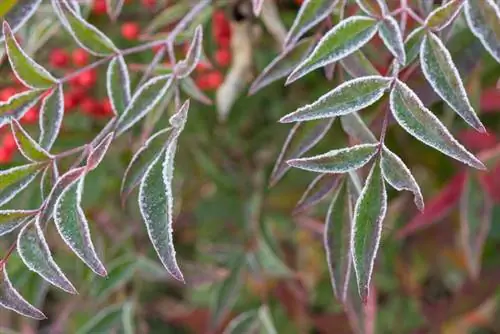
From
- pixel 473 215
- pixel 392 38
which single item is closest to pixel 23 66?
pixel 392 38

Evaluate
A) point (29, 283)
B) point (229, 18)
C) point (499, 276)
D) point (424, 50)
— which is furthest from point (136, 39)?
point (499, 276)

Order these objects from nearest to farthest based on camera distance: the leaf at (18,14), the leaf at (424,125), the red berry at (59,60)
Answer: the leaf at (424,125)
the leaf at (18,14)
the red berry at (59,60)

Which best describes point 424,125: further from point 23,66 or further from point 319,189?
point 23,66

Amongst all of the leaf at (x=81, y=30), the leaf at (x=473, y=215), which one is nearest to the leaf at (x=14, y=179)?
the leaf at (x=81, y=30)

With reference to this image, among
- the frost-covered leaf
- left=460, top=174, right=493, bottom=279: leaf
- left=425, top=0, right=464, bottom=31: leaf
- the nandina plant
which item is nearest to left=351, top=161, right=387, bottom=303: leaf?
the nandina plant

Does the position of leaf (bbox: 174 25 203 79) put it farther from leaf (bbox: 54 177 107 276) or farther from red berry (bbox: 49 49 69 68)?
red berry (bbox: 49 49 69 68)

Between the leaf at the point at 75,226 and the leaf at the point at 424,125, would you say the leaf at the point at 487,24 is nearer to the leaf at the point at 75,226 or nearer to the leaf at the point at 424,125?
the leaf at the point at 424,125

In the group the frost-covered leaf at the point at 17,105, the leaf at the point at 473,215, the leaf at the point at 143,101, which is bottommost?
the leaf at the point at 473,215

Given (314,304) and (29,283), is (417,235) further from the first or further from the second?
(29,283)
